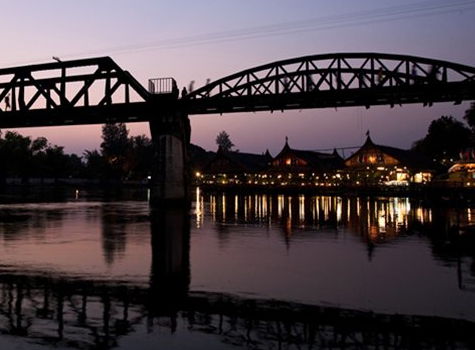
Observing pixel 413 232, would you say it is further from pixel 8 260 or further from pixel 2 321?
pixel 2 321

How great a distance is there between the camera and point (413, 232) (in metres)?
30.4

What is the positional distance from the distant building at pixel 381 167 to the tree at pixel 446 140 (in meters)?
46.3

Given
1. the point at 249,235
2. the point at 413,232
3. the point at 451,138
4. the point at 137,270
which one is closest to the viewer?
the point at 137,270

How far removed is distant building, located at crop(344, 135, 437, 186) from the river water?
3003 inches

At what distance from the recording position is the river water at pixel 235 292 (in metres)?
9.77

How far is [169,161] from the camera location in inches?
1925

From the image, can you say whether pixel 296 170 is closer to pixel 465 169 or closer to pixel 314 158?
pixel 314 158

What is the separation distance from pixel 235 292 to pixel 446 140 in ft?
488

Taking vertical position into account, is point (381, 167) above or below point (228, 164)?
below

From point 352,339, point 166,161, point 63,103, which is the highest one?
point 63,103

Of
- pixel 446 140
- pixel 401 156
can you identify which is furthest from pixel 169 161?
pixel 446 140

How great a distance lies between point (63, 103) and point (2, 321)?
4755 cm

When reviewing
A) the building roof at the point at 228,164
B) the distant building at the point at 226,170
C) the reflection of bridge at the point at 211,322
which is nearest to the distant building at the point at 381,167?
the distant building at the point at 226,170

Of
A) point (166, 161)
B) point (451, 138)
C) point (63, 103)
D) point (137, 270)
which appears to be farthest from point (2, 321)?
point (451, 138)
